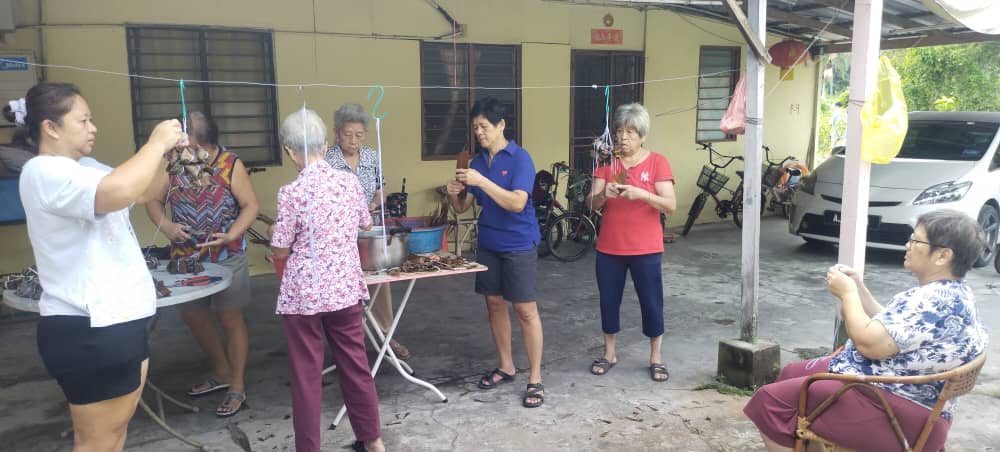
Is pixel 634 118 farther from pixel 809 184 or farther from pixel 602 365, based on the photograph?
pixel 809 184

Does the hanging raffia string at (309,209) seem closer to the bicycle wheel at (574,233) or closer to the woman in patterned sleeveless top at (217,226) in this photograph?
the woman in patterned sleeveless top at (217,226)

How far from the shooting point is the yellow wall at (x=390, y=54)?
18.6 ft

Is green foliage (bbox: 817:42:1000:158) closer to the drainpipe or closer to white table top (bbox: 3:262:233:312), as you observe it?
the drainpipe

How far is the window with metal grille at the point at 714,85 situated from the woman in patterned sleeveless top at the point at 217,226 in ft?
23.9

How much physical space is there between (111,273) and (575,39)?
676 cm

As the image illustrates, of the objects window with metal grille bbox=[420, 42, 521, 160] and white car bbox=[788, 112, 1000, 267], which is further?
window with metal grille bbox=[420, 42, 521, 160]

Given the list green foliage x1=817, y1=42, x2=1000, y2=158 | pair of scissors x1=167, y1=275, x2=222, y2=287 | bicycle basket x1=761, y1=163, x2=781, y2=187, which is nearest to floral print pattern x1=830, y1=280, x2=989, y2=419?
pair of scissors x1=167, y1=275, x2=222, y2=287

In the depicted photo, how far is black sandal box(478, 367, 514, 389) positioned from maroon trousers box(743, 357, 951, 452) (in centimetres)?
171

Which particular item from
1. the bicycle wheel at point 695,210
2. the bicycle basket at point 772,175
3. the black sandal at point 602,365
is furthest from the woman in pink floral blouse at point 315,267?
the bicycle basket at point 772,175

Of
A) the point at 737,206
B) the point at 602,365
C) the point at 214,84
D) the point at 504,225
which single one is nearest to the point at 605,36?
the point at 737,206

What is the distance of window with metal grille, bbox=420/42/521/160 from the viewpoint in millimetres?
7316

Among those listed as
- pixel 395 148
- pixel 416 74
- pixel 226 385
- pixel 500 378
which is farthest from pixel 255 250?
pixel 500 378

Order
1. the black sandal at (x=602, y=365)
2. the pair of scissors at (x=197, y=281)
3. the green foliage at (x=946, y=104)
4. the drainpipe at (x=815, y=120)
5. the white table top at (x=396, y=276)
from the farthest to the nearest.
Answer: the green foliage at (x=946, y=104) → the drainpipe at (x=815, y=120) → the black sandal at (x=602, y=365) → the white table top at (x=396, y=276) → the pair of scissors at (x=197, y=281)

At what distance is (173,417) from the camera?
3598 mm
